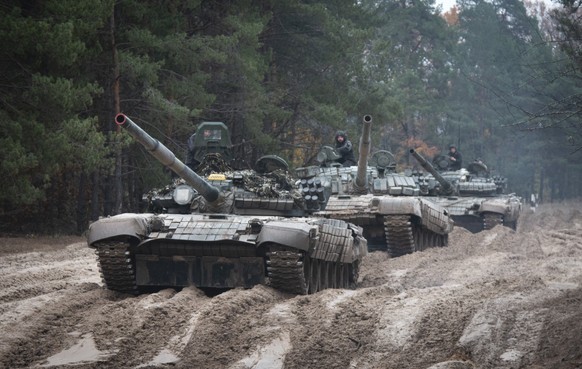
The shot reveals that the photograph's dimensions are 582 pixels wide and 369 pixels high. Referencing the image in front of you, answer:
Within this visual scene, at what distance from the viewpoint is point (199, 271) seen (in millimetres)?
13906

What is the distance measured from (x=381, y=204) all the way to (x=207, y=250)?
763 cm

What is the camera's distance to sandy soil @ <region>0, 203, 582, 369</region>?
923 cm

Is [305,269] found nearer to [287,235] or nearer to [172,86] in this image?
[287,235]

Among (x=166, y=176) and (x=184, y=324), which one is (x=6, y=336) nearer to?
(x=184, y=324)

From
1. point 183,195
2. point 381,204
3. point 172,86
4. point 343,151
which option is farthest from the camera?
point 172,86

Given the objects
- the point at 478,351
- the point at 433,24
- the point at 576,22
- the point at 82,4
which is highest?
the point at 433,24

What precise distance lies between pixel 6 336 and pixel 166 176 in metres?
20.0

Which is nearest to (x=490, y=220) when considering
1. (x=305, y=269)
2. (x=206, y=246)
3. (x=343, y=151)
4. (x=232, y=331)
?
(x=343, y=151)

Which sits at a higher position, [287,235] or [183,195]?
[183,195]

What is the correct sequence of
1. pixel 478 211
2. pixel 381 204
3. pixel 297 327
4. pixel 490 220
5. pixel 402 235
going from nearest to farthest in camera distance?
pixel 297 327, pixel 381 204, pixel 402 235, pixel 478 211, pixel 490 220

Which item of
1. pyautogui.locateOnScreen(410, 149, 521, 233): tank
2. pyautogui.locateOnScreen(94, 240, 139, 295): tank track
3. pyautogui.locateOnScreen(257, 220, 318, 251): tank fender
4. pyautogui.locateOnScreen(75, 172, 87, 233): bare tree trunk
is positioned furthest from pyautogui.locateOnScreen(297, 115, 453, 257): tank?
pyautogui.locateOnScreen(75, 172, 87, 233): bare tree trunk

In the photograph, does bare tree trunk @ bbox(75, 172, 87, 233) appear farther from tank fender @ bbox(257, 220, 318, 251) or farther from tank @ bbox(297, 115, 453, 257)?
tank fender @ bbox(257, 220, 318, 251)

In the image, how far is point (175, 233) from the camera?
13.4 m

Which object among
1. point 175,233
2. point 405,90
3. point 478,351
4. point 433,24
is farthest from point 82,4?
point 433,24
